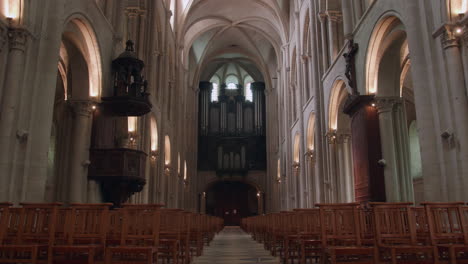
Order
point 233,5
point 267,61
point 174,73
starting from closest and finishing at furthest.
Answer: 1. point 174,73
2. point 233,5
3. point 267,61

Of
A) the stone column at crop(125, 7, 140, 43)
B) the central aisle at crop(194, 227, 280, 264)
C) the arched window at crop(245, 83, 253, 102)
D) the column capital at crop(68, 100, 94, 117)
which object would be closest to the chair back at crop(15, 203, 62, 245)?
the central aisle at crop(194, 227, 280, 264)

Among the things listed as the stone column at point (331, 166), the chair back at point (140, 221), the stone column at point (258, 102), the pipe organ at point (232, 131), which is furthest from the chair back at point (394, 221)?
the stone column at point (258, 102)

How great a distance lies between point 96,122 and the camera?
41.2ft

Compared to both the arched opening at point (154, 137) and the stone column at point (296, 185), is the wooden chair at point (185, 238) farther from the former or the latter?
the stone column at point (296, 185)

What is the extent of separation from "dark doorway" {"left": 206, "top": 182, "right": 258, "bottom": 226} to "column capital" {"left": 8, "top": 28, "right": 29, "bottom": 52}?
33.0m

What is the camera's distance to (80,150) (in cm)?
1164

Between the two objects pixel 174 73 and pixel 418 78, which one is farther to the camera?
pixel 174 73

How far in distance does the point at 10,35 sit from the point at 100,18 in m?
4.60

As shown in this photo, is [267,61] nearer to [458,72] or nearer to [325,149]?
[325,149]

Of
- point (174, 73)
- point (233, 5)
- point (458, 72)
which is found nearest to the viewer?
point (458, 72)

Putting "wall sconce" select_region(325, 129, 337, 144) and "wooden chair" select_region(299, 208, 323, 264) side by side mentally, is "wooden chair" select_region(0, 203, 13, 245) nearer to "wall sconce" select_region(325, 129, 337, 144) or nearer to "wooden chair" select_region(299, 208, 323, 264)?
"wooden chair" select_region(299, 208, 323, 264)

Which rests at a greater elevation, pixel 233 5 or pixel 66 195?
pixel 233 5

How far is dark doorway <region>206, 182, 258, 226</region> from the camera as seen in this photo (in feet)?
132

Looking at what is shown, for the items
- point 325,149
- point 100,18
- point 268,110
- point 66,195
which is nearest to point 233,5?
point 268,110
